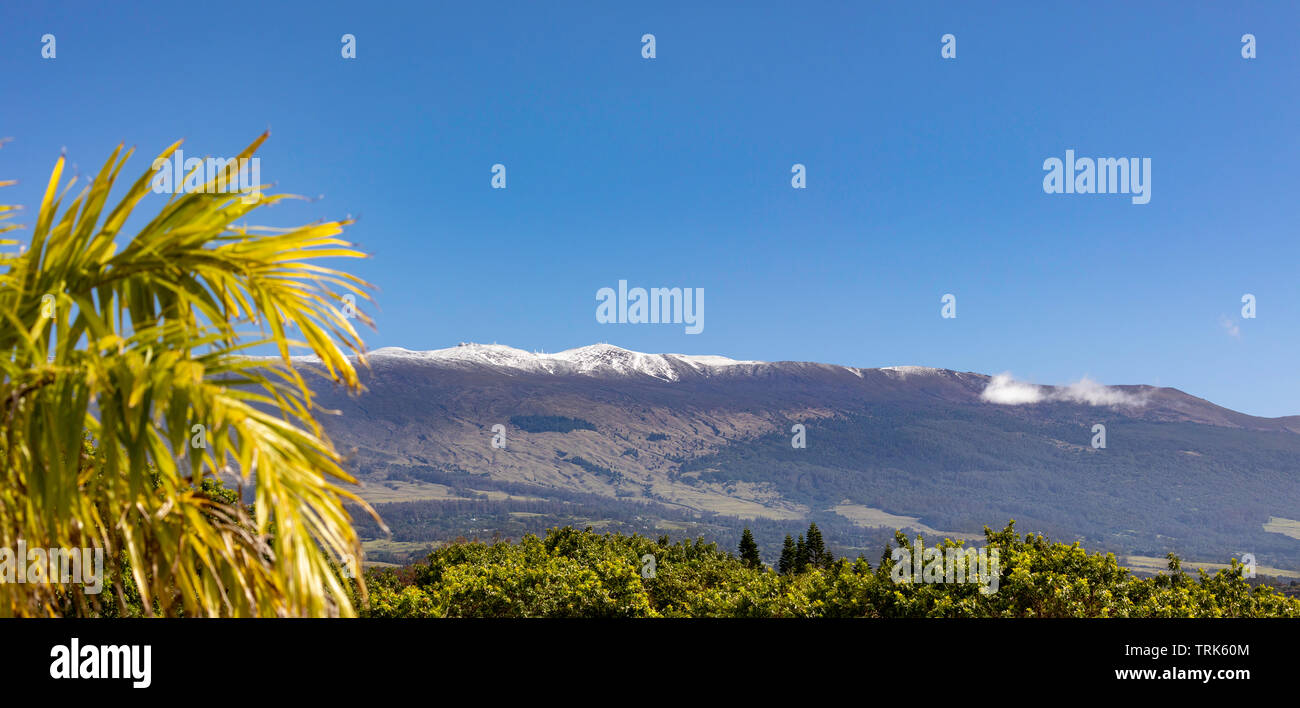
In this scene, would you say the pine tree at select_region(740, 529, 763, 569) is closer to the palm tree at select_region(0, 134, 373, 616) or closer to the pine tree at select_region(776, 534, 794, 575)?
the pine tree at select_region(776, 534, 794, 575)

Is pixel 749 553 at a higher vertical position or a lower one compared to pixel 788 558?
higher

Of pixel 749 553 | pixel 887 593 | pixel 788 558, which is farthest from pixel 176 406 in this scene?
pixel 788 558

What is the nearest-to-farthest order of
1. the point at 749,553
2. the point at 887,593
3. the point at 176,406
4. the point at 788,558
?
the point at 176,406, the point at 887,593, the point at 749,553, the point at 788,558

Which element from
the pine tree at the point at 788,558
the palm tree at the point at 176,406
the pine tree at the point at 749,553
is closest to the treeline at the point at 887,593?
the palm tree at the point at 176,406

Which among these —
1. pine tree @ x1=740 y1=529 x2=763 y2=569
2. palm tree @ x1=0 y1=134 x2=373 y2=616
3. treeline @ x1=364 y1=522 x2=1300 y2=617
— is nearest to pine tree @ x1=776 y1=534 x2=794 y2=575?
pine tree @ x1=740 y1=529 x2=763 y2=569

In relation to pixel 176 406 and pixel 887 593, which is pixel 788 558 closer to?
pixel 887 593

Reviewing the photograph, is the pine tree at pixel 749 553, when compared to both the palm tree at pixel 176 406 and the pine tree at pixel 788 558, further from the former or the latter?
the palm tree at pixel 176 406
